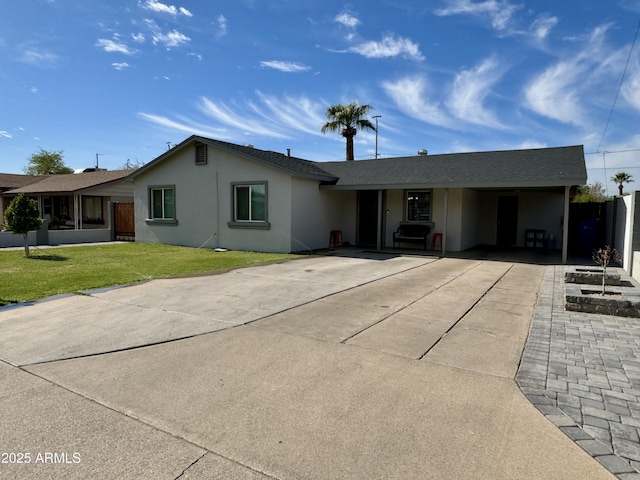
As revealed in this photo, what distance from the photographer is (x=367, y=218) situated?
55.3 feet

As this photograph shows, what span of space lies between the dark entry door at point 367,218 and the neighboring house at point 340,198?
0.14 ft

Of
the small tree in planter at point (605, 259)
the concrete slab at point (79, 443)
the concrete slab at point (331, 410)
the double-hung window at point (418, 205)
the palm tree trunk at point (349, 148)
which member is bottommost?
the concrete slab at point (79, 443)

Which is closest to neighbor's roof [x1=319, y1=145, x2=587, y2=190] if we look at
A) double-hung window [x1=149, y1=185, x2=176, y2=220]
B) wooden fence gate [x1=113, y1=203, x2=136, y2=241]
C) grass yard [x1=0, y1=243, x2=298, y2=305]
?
grass yard [x1=0, y1=243, x2=298, y2=305]

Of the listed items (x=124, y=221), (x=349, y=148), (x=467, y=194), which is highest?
(x=349, y=148)

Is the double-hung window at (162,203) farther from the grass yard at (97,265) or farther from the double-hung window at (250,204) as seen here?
the double-hung window at (250,204)

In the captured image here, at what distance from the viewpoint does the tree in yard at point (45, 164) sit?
2016 inches

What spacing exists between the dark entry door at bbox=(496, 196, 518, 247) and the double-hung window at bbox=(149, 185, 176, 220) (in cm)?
1422

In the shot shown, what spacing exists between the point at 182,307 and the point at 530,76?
55.0 ft

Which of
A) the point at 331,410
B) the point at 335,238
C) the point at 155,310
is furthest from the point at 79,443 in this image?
the point at 335,238

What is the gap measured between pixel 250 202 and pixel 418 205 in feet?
21.3

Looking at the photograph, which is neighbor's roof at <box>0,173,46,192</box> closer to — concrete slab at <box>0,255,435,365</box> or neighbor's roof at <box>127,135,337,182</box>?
neighbor's roof at <box>127,135,337,182</box>

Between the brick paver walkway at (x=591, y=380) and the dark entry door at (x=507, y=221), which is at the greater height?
the dark entry door at (x=507, y=221)

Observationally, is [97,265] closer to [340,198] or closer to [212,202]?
[212,202]

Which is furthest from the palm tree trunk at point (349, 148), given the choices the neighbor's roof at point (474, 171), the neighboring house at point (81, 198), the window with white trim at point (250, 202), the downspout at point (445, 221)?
the downspout at point (445, 221)
